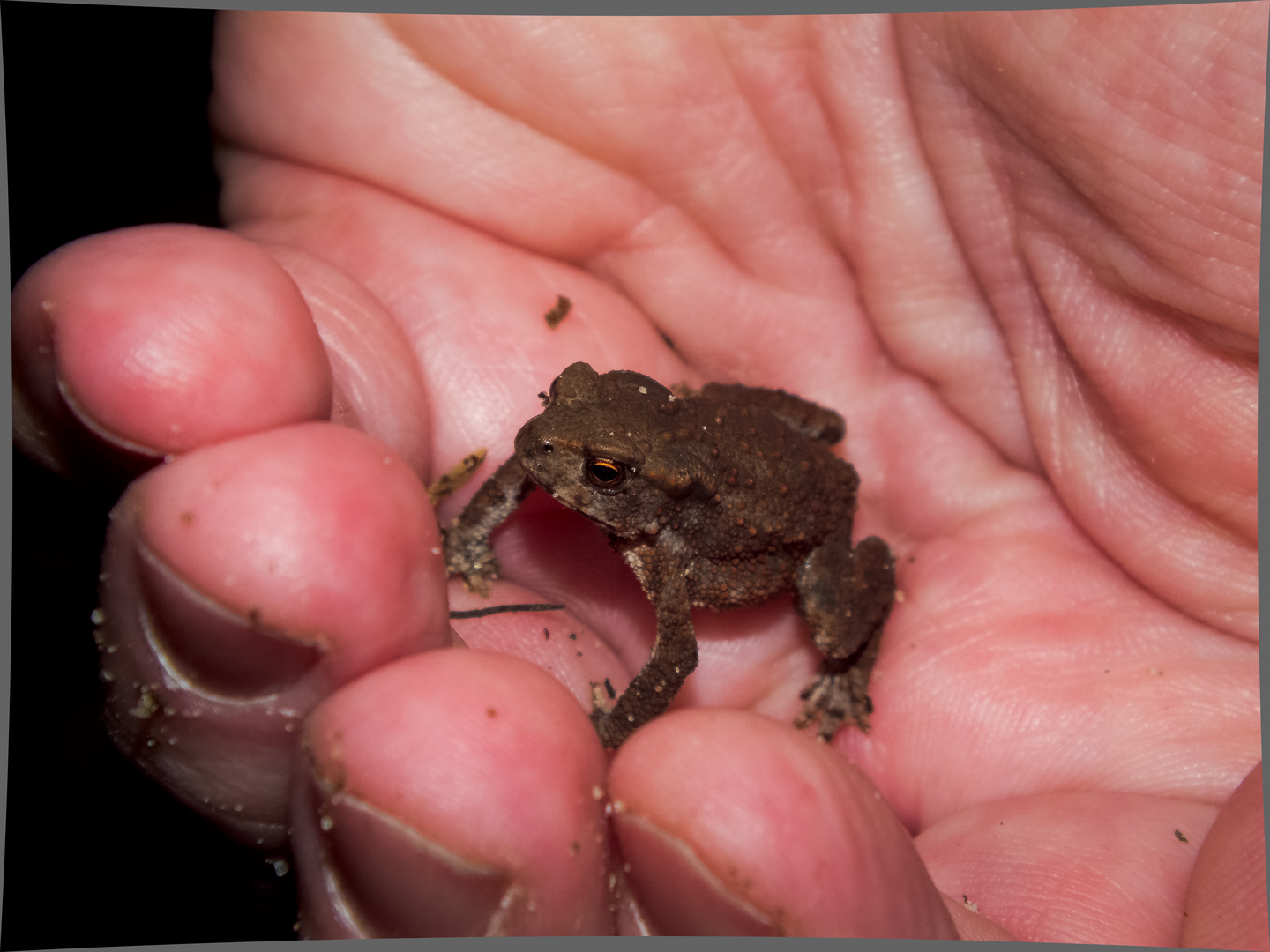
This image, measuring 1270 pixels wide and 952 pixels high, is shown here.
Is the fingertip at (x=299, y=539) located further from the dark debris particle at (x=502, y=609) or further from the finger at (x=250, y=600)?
the dark debris particle at (x=502, y=609)

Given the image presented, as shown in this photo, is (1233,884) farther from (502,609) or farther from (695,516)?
(502,609)

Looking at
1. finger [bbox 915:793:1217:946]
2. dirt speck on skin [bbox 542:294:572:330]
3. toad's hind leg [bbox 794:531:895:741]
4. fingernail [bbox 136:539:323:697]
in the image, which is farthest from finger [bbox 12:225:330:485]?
finger [bbox 915:793:1217:946]

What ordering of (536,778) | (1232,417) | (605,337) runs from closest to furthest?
(536,778) → (1232,417) → (605,337)

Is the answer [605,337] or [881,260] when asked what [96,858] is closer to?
[605,337]

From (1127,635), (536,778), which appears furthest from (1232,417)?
(536,778)

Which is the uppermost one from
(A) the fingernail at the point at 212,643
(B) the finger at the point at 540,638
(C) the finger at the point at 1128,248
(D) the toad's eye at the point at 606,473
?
(C) the finger at the point at 1128,248

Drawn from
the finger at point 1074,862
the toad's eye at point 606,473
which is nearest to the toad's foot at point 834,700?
the finger at point 1074,862

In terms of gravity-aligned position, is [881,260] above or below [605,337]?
above

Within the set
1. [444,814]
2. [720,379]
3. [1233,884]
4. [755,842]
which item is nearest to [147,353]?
[444,814]
